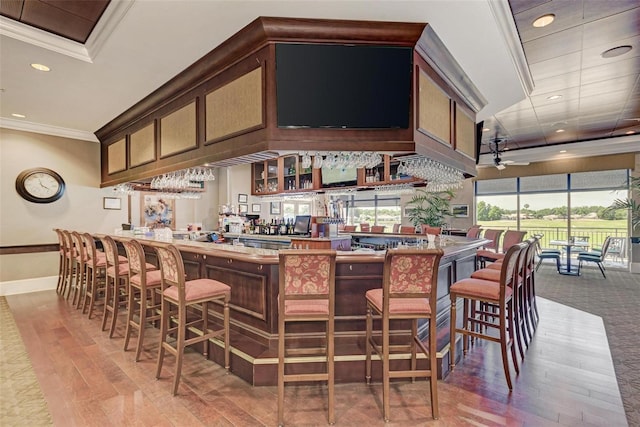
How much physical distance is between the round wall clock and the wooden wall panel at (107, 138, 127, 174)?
1.00 meters

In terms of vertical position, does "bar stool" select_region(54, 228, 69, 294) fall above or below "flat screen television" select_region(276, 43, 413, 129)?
below

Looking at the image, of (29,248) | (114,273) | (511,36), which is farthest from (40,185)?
(511,36)

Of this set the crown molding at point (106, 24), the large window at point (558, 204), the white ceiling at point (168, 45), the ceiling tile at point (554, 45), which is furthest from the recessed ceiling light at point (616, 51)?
the large window at point (558, 204)

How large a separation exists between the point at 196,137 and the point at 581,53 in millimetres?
4626

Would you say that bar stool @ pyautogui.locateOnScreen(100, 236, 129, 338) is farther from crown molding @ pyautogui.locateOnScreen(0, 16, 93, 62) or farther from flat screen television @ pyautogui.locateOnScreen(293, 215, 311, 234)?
flat screen television @ pyautogui.locateOnScreen(293, 215, 311, 234)

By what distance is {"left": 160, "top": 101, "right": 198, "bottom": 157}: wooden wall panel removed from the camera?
3688 millimetres

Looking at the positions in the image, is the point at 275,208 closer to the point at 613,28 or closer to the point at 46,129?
the point at 46,129

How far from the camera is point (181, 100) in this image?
12.6 feet

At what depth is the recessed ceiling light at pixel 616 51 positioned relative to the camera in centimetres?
358

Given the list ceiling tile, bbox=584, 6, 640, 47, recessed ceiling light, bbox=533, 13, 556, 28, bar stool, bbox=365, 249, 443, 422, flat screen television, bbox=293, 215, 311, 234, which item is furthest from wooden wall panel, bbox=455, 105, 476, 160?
flat screen television, bbox=293, 215, 311, 234

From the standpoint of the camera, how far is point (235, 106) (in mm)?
3111

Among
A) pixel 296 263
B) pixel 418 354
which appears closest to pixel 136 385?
pixel 296 263

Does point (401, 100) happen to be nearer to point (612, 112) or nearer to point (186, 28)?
point (186, 28)

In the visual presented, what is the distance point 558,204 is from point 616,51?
705 centimetres
